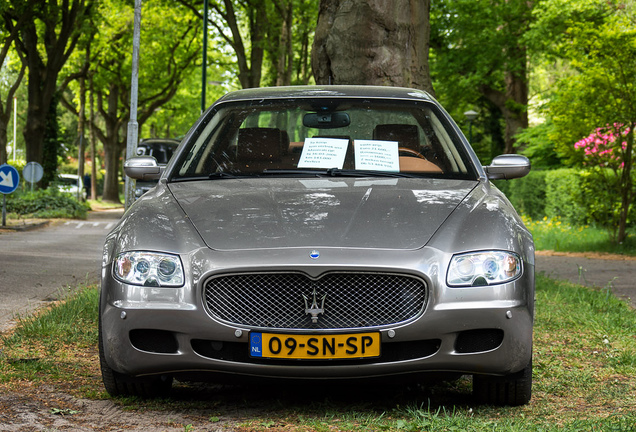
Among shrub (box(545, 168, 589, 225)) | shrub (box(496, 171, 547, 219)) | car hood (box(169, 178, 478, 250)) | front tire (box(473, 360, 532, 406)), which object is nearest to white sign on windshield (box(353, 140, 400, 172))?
car hood (box(169, 178, 478, 250))

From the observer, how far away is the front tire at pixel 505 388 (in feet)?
13.4

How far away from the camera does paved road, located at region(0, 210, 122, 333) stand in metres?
8.14

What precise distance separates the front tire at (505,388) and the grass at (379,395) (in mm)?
52

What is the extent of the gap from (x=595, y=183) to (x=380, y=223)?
1214cm

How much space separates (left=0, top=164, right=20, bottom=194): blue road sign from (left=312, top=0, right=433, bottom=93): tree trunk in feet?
38.0

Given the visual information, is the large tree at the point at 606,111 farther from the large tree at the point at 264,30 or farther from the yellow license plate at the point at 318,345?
the yellow license plate at the point at 318,345

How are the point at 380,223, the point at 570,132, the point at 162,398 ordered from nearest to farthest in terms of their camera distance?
the point at 380,223 < the point at 162,398 < the point at 570,132

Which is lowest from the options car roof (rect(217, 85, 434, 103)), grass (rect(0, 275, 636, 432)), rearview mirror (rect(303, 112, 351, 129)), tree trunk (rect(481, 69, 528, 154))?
grass (rect(0, 275, 636, 432))

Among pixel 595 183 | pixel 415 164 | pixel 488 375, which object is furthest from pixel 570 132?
pixel 488 375

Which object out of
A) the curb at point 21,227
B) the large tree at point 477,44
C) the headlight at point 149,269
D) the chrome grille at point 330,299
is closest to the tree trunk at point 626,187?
the chrome grille at point 330,299

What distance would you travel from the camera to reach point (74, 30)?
27.7 meters

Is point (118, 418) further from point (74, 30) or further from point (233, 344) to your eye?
point (74, 30)

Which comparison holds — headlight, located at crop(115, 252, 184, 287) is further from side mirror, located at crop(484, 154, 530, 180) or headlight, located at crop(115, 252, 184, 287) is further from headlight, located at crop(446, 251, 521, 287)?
side mirror, located at crop(484, 154, 530, 180)

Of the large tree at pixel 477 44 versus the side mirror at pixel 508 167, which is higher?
the large tree at pixel 477 44
